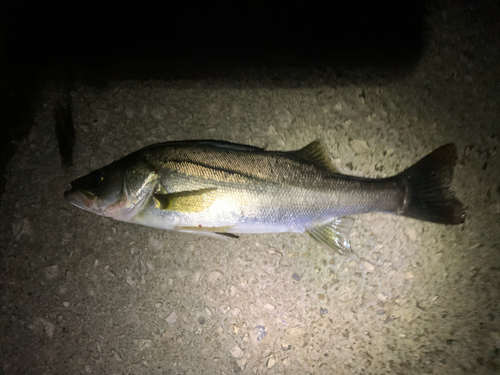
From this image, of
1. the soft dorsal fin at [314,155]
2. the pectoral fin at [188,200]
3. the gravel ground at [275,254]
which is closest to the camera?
the pectoral fin at [188,200]

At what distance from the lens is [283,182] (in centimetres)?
138

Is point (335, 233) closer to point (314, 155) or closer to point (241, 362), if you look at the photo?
point (314, 155)

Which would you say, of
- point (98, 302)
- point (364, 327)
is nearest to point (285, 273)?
point (364, 327)

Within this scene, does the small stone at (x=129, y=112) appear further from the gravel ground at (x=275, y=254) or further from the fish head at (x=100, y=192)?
the fish head at (x=100, y=192)

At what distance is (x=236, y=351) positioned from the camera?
1.64 metres

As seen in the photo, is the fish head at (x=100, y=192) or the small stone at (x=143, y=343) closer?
the fish head at (x=100, y=192)

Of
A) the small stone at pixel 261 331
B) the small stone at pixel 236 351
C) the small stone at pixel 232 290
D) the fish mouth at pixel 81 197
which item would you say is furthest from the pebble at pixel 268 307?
the fish mouth at pixel 81 197

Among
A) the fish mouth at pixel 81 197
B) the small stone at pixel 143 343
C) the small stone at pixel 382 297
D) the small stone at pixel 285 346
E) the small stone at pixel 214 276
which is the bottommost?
the small stone at pixel 143 343

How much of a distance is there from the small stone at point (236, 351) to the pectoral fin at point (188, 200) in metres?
1.07

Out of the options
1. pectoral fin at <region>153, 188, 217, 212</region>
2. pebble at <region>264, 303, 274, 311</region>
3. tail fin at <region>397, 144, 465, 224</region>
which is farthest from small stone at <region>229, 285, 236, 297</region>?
tail fin at <region>397, 144, 465, 224</region>

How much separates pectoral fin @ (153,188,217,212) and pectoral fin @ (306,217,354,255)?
68 centimetres

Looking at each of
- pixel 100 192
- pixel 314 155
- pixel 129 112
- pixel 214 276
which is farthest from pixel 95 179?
pixel 314 155

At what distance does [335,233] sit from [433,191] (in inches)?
25.8

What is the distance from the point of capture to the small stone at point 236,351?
1.64m
